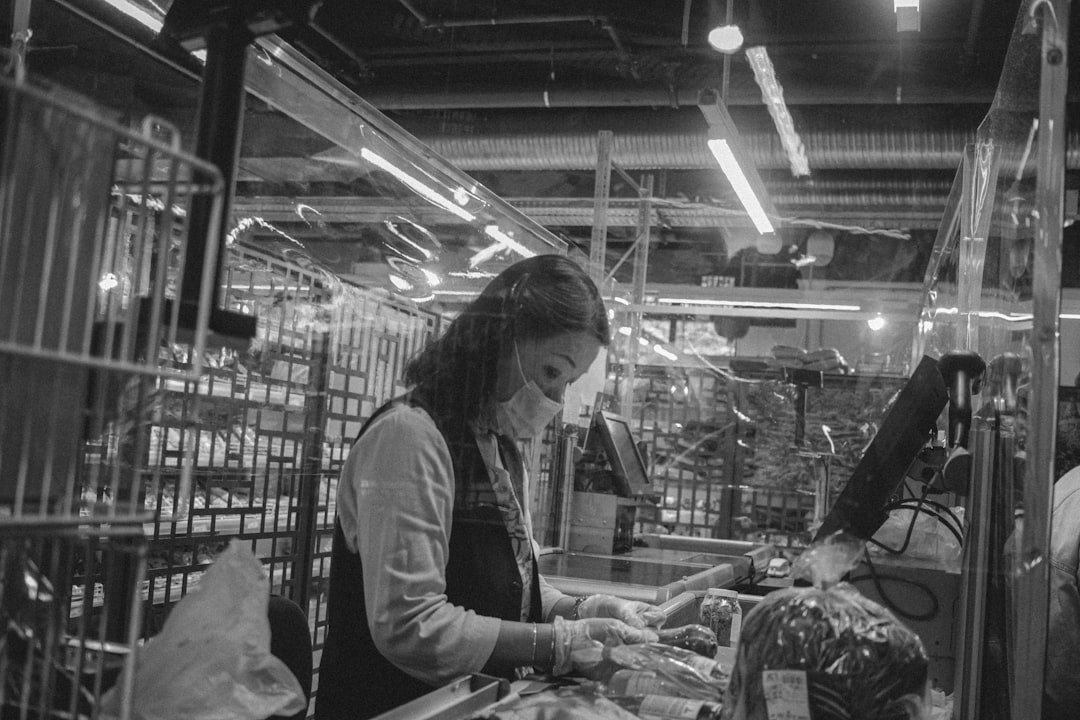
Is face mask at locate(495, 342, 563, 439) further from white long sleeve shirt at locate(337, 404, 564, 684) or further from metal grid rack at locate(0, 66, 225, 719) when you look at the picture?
metal grid rack at locate(0, 66, 225, 719)

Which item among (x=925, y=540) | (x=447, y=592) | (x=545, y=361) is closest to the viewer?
(x=447, y=592)

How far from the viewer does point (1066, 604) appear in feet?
7.13

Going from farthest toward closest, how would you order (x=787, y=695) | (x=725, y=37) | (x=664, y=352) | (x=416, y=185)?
(x=664, y=352) → (x=725, y=37) → (x=416, y=185) → (x=787, y=695)

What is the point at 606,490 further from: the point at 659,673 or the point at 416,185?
the point at 659,673

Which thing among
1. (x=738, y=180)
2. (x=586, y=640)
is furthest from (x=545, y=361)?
(x=738, y=180)

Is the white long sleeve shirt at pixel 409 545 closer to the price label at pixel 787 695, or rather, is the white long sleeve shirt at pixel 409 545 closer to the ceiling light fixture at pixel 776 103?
the price label at pixel 787 695

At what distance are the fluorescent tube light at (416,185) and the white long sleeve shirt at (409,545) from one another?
1.20m

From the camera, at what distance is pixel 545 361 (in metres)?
2.05

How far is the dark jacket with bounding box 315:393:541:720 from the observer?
1718 millimetres

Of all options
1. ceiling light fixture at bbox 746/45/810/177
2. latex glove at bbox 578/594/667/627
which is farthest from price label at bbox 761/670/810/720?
ceiling light fixture at bbox 746/45/810/177

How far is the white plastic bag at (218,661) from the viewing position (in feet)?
3.42

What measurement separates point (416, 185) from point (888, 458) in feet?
6.69

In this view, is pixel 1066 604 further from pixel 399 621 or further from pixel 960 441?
pixel 399 621

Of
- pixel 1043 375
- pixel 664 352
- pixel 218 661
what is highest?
pixel 664 352
